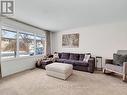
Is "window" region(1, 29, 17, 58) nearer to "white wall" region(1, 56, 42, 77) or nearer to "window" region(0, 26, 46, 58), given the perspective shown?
"window" region(0, 26, 46, 58)

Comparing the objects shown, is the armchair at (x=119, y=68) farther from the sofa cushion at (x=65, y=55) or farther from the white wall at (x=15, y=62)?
the white wall at (x=15, y=62)

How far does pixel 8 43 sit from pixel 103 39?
4.24m

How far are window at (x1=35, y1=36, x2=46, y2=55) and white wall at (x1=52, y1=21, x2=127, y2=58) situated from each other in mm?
1692

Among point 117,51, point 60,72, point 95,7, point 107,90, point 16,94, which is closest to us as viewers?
point 16,94

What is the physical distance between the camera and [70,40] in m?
5.33

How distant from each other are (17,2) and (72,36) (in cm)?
348

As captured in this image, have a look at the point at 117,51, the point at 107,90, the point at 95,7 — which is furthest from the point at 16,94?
the point at 117,51

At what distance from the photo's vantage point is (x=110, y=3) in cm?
230

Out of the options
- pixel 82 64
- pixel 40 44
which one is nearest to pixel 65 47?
pixel 40 44

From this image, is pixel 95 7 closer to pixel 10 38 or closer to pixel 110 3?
pixel 110 3

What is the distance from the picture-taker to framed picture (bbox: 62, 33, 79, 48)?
5.12m

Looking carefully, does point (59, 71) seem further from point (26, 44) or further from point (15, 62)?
point (26, 44)

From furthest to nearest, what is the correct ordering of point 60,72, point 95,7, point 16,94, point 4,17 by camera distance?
1. point 4,17
2. point 60,72
3. point 95,7
4. point 16,94

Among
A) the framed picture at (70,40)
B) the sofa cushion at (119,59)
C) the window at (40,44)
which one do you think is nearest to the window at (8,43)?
the window at (40,44)
